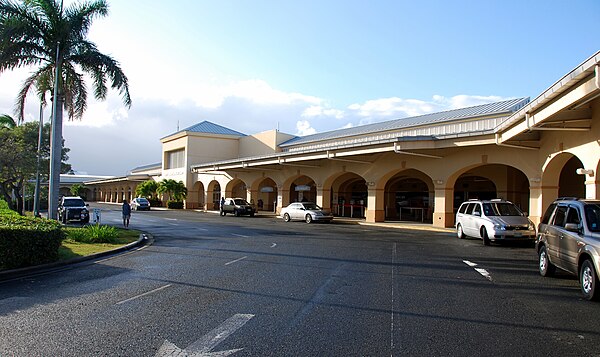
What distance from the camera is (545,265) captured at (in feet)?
32.7

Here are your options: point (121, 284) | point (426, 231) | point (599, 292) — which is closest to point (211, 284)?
point (121, 284)

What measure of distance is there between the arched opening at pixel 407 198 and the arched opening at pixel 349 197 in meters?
2.83

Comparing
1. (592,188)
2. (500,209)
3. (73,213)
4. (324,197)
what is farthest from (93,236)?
(324,197)

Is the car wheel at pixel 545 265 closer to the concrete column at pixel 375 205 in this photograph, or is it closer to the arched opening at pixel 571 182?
the arched opening at pixel 571 182

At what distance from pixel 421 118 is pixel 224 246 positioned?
2447cm

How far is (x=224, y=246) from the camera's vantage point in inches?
619

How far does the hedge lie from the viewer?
10062 millimetres

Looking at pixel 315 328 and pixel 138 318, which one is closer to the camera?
pixel 315 328

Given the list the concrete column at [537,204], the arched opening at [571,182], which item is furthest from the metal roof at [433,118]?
the concrete column at [537,204]

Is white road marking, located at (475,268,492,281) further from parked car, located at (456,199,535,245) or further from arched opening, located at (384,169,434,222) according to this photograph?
arched opening, located at (384,169,434,222)

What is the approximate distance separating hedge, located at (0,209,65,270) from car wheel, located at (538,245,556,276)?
11.8m

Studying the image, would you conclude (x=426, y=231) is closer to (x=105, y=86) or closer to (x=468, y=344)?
(x=105, y=86)

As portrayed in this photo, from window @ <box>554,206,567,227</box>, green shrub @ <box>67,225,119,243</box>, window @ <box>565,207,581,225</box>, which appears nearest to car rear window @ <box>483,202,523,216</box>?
window @ <box>554,206,567,227</box>

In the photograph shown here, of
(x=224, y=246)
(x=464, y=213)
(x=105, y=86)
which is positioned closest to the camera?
(x=224, y=246)
